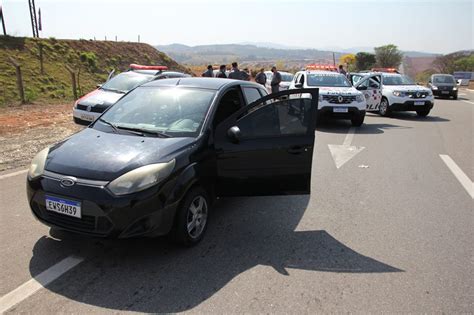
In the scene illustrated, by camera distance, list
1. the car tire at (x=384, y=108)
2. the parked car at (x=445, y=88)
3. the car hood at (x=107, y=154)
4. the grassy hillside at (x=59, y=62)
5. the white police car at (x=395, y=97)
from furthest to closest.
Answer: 1. the parked car at (x=445, y=88)
2. the grassy hillside at (x=59, y=62)
3. the car tire at (x=384, y=108)
4. the white police car at (x=395, y=97)
5. the car hood at (x=107, y=154)

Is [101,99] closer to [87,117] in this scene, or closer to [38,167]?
[87,117]

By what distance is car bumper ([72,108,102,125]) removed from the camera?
388 inches

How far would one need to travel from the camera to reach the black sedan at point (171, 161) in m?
3.49

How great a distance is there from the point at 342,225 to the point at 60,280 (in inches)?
122

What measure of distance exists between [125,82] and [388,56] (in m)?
62.1

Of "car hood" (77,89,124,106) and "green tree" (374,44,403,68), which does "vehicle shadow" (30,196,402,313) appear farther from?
"green tree" (374,44,403,68)

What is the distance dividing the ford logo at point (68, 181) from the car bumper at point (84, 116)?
6.59 metres

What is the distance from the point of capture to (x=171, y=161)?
3775 millimetres

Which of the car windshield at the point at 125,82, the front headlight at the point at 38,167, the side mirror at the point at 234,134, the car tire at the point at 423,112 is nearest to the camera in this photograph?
the front headlight at the point at 38,167

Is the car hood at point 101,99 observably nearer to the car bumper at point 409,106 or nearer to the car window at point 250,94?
the car window at point 250,94

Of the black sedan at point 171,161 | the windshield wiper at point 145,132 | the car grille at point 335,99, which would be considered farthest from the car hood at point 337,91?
the windshield wiper at point 145,132

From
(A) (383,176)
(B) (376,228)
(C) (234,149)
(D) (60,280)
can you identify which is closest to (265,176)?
(C) (234,149)

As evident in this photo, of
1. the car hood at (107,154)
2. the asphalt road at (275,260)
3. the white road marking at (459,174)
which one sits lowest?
the white road marking at (459,174)

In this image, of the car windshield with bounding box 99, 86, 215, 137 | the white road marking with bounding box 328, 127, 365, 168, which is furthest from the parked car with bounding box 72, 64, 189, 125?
the white road marking with bounding box 328, 127, 365, 168
